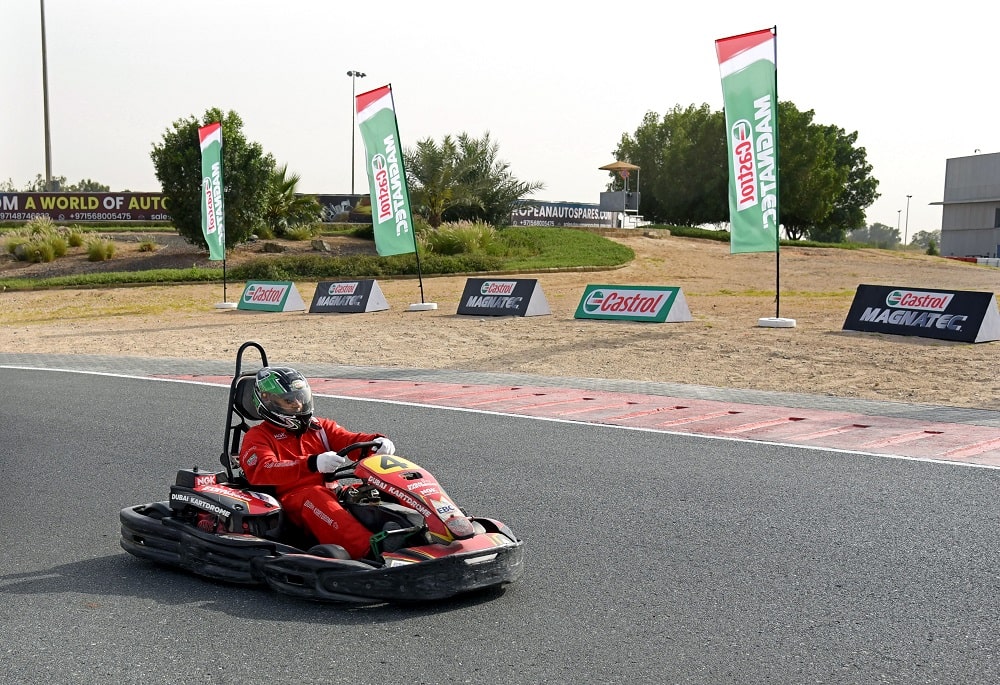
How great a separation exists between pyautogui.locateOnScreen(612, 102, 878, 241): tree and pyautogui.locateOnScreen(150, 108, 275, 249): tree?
29.4 metres

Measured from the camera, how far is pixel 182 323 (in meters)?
22.6

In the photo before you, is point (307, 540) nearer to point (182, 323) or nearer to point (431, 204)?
point (182, 323)

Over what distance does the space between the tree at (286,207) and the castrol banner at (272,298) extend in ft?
44.6

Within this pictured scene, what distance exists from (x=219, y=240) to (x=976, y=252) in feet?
165

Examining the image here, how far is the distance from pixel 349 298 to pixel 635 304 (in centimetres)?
738

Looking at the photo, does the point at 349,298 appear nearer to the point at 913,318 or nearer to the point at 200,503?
the point at 913,318

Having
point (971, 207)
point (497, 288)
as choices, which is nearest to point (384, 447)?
point (497, 288)

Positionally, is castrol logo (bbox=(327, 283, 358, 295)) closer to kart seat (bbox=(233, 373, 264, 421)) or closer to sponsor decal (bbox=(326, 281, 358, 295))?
sponsor decal (bbox=(326, 281, 358, 295))

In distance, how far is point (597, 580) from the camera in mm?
5391

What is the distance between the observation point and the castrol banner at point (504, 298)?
69.3ft

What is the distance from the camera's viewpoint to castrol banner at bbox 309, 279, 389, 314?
A: 23.7m

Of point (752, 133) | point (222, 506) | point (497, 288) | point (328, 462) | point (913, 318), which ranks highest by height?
point (752, 133)

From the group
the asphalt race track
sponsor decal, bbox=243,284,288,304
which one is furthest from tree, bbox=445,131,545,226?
the asphalt race track

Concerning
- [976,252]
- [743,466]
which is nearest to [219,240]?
[743,466]
